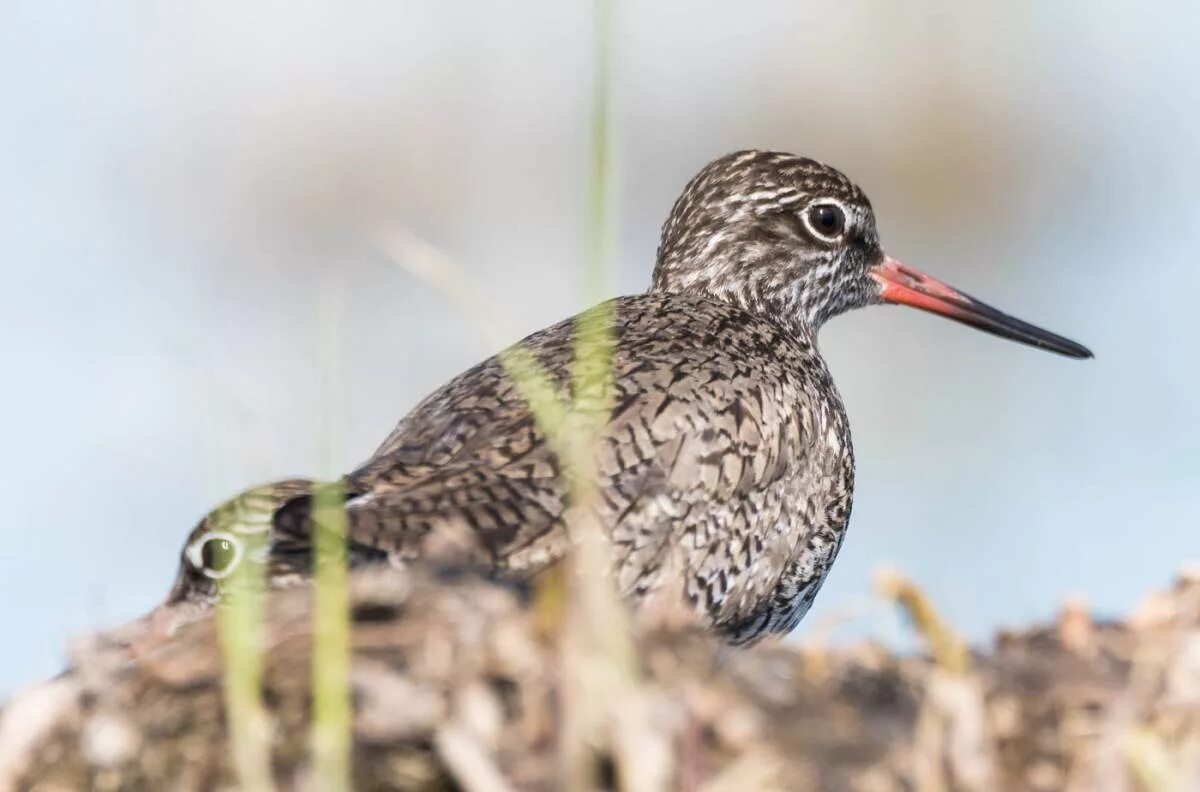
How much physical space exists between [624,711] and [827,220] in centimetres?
486

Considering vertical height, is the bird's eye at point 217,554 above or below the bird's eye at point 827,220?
below

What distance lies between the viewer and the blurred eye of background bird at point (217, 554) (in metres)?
4.96

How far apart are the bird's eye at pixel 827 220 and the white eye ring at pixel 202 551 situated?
13.2 feet

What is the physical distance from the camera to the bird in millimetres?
5066

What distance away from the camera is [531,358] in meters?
6.41

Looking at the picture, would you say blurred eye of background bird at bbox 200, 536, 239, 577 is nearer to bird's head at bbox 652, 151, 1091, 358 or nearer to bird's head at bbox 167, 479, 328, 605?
bird's head at bbox 167, 479, 328, 605

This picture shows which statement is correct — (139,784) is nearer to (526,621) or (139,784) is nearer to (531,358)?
(526,621)

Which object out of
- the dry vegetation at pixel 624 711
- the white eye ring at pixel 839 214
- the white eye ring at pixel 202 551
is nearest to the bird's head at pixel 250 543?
the white eye ring at pixel 202 551

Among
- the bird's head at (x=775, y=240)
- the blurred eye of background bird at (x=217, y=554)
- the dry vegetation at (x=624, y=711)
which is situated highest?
the bird's head at (x=775, y=240)

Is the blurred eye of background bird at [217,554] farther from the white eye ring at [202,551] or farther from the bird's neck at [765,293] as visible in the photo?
the bird's neck at [765,293]

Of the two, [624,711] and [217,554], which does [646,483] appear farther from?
[624,711]

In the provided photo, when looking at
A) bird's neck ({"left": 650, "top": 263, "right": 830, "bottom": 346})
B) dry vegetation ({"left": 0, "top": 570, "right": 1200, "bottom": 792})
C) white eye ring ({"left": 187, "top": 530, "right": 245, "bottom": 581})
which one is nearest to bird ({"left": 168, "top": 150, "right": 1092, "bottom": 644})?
white eye ring ({"left": 187, "top": 530, "right": 245, "bottom": 581})

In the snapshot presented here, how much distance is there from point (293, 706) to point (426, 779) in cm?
35

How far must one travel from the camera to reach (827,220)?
840 cm
